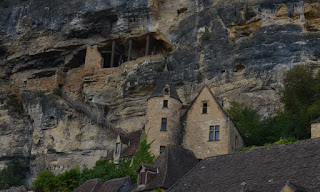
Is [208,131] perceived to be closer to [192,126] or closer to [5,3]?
[192,126]

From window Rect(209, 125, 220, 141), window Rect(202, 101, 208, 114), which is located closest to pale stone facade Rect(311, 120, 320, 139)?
window Rect(209, 125, 220, 141)

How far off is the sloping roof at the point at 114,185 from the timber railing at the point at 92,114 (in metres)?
14.6

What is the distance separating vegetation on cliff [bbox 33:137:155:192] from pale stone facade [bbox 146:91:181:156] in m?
0.59

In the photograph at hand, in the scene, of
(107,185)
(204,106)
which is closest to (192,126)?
(204,106)

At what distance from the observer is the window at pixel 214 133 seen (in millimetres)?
40281

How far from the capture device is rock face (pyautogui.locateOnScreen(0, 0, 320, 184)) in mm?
47812

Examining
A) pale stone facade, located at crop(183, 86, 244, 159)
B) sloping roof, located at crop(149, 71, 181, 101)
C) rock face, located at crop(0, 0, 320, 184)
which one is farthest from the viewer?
rock face, located at crop(0, 0, 320, 184)

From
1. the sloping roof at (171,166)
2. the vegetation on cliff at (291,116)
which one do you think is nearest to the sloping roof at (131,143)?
the vegetation on cliff at (291,116)

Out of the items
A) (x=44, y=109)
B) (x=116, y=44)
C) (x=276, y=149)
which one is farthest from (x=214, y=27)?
(x=276, y=149)

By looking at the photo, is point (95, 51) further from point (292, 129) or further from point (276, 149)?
point (276, 149)

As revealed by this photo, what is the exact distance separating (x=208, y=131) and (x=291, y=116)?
18.0ft

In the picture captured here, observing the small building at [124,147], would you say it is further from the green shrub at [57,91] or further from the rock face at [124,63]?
the green shrub at [57,91]

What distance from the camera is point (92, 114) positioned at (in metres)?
53.3

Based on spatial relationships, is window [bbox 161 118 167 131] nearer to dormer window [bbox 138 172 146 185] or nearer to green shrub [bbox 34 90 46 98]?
dormer window [bbox 138 172 146 185]
